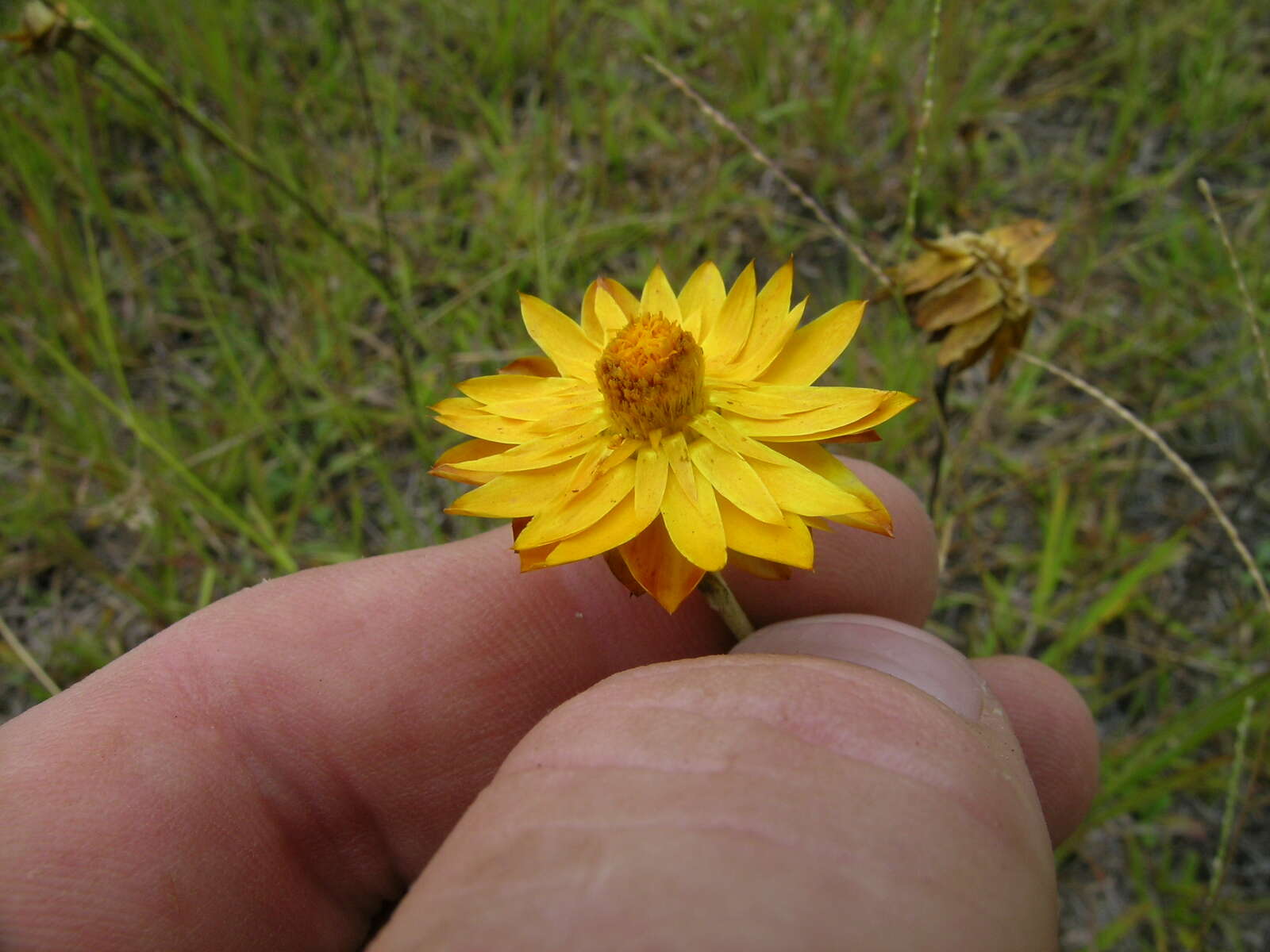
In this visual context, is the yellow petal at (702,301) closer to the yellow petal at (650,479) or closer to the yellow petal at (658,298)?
the yellow petal at (658,298)

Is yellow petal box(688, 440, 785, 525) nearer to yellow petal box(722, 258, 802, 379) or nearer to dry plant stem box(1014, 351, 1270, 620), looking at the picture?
yellow petal box(722, 258, 802, 379)

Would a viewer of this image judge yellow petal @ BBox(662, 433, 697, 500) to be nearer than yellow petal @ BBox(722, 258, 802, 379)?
Yes

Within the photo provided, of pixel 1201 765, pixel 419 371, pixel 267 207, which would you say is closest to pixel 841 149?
pixel 419 371

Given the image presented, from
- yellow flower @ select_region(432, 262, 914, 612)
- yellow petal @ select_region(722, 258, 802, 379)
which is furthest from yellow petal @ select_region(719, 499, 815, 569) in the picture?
yellow petal @ select_region(722, 258, 802, 379)

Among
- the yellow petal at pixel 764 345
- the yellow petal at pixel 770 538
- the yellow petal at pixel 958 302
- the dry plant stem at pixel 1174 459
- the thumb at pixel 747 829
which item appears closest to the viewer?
the thumb at pixel 747 829

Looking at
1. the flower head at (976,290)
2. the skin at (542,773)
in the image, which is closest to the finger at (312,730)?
the skin at (542,773)
